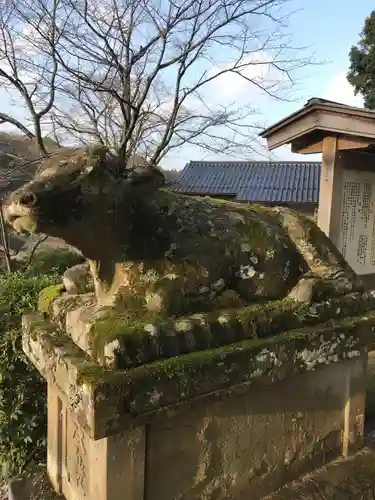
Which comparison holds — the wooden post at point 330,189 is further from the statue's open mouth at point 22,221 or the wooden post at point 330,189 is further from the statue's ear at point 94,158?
the statue's open mouth at point 22,221

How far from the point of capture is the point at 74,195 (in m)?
1.21

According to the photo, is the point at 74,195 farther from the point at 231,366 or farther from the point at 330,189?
the point at 330,189

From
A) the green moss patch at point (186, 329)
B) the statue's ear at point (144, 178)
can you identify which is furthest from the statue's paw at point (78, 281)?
the statue's ear at point (144, 178)

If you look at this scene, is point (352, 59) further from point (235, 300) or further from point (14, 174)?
point (235, 300)

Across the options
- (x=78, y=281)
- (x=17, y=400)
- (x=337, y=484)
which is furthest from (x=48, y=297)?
(x=337, y=484)

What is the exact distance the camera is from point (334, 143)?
445cm

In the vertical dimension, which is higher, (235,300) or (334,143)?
(334,143)

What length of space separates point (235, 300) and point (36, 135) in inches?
290

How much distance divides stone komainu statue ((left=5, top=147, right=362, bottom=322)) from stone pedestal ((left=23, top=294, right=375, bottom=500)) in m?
0.18

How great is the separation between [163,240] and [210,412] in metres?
0.61

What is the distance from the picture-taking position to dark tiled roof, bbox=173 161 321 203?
46.9ft

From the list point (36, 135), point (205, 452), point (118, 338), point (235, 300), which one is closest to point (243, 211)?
point (235, 300)

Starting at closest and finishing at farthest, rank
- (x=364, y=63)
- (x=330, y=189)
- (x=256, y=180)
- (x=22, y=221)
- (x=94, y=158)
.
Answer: (x=22, y=221), (x=94, y=158), (x=330, y=189), (x=364, y=63), (x=256, y=180)

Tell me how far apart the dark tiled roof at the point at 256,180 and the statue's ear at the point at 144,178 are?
12207 mm
